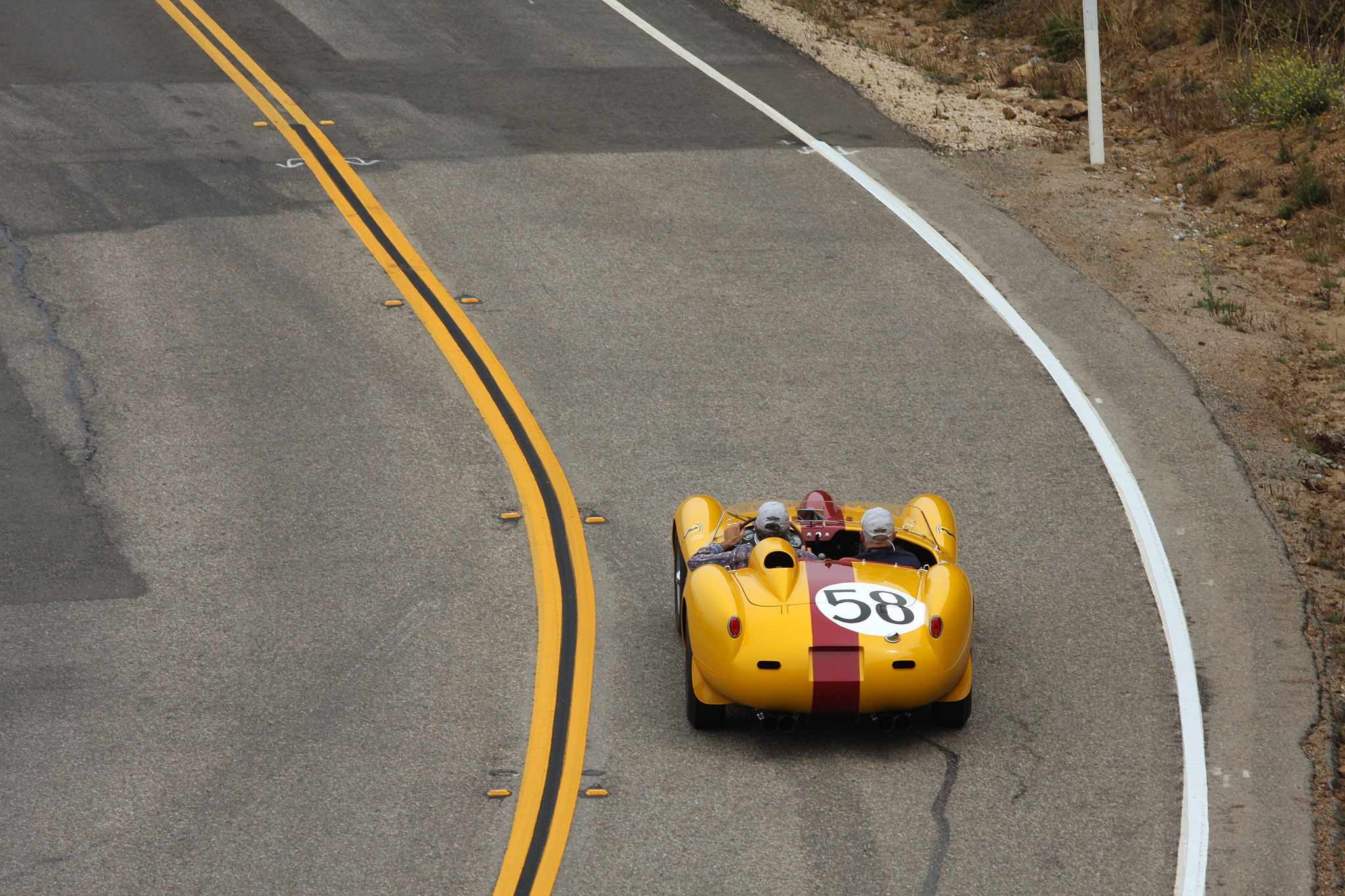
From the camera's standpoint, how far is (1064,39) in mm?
18172

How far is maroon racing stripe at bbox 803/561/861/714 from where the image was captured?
24.2 feet

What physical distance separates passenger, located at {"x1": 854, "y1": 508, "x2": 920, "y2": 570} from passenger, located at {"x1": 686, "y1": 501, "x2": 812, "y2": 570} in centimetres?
32

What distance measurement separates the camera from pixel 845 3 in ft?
67.8

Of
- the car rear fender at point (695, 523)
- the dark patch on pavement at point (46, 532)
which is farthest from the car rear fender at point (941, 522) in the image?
the dark patch on pavement at point (46, 532)

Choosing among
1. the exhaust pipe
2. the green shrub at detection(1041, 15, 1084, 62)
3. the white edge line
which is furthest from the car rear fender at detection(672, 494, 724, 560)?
the green shrub at detection(1041, 15, 1084, 62)

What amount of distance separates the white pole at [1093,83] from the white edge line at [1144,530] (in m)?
2.49

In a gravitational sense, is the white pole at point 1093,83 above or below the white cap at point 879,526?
above

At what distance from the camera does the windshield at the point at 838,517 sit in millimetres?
8562

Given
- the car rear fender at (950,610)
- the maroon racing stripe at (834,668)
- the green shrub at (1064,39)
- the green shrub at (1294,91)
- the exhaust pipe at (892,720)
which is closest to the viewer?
the maroon racing stripe at (834,668)

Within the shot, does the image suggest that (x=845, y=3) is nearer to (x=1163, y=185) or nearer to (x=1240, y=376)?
(x=1163, y=185)

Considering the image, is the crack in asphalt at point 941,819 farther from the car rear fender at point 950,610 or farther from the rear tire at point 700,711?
the rear tire at point 700,711

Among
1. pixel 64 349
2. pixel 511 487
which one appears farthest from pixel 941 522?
pixel 64 349

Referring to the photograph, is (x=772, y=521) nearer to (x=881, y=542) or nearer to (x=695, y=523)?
(x=881, y=542)

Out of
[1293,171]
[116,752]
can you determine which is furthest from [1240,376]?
[116,752]
